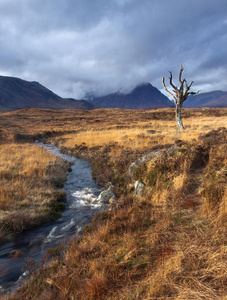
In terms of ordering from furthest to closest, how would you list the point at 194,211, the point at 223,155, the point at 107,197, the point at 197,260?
the point at 107,197, the point at 223,155, the point at 194,211, the point at 197,260

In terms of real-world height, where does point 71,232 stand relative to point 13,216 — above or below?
below

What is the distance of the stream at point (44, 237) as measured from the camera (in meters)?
3.78

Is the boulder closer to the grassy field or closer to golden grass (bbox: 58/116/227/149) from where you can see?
the grassy field

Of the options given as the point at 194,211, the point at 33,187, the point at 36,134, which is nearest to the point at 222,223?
the point at 194,211

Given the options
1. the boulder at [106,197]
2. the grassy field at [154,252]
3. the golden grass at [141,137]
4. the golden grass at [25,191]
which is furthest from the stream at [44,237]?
the golden grass at [141,137]

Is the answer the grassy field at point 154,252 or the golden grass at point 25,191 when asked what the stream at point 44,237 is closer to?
the golden grass at point 25,191

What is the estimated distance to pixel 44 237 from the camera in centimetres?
517

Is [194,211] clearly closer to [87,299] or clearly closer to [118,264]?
[118,264]

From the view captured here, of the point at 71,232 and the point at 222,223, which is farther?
the point at 71,232

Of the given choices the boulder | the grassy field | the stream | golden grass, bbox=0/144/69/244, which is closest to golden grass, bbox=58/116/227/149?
the boulder

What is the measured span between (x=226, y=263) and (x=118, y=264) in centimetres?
166

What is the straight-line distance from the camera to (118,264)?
9.43 ft

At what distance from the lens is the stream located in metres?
3.78

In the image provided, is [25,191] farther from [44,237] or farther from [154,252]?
[154,252]
